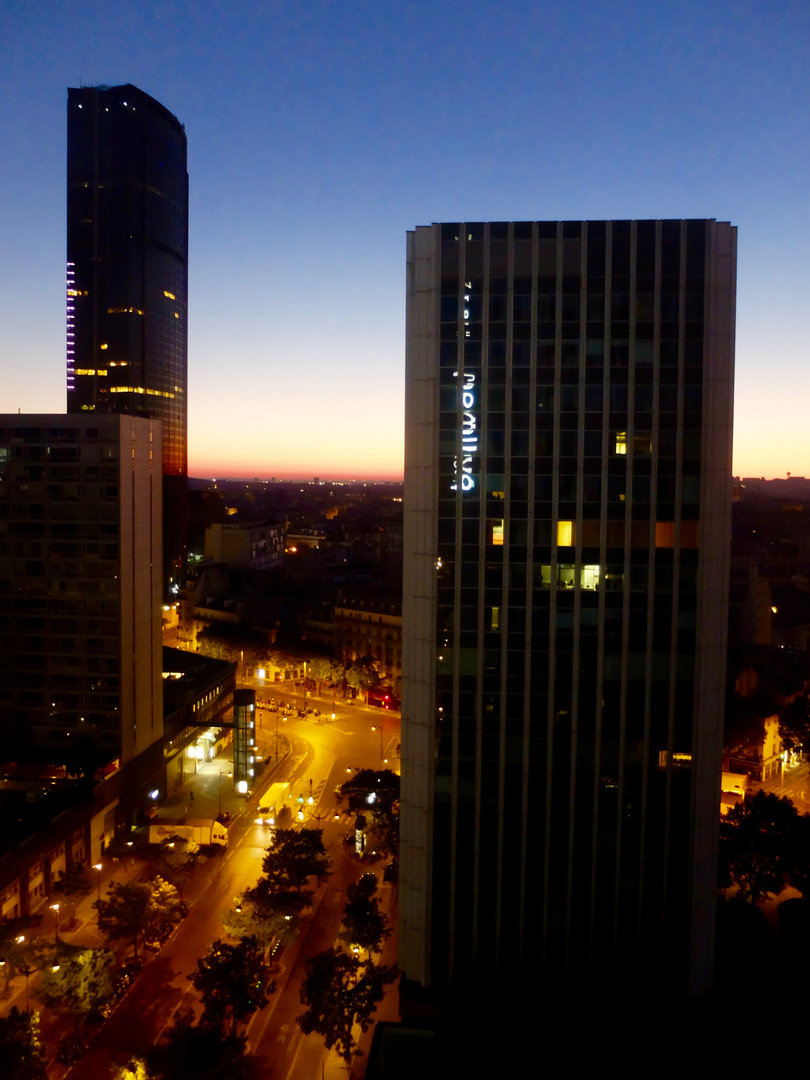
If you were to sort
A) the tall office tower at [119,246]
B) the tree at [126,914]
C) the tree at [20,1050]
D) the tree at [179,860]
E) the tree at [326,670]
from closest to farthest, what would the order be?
the tree at [20,1050] < the tree at [126,914] < the tree at [179,860] < the tree at [326,670] < the tall office tower at [119,246]

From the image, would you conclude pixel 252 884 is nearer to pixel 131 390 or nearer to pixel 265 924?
pixel 265 924

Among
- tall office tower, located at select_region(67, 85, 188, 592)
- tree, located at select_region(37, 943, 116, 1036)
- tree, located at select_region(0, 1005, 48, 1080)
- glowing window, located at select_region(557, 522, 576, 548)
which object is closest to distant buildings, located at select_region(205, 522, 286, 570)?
tall office tower, located at select_region(67, 85, 188, 592)

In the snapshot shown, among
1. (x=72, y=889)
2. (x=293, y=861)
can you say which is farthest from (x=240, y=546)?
(x=293, y=861)

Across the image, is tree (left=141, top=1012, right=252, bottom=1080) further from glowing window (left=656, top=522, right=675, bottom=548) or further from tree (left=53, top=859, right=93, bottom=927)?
glowing window (left=656, top=522, right=675, bottom=548)

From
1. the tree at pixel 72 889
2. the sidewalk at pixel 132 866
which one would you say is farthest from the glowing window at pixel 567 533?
the tree at pixel 72 889

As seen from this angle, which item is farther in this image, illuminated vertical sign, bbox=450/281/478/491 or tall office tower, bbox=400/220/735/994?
illuminated vertical sign, bbox=450/281/478/491

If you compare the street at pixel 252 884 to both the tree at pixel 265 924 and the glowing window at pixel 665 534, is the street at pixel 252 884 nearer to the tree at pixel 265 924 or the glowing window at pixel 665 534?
the tree at pixel 265 924
